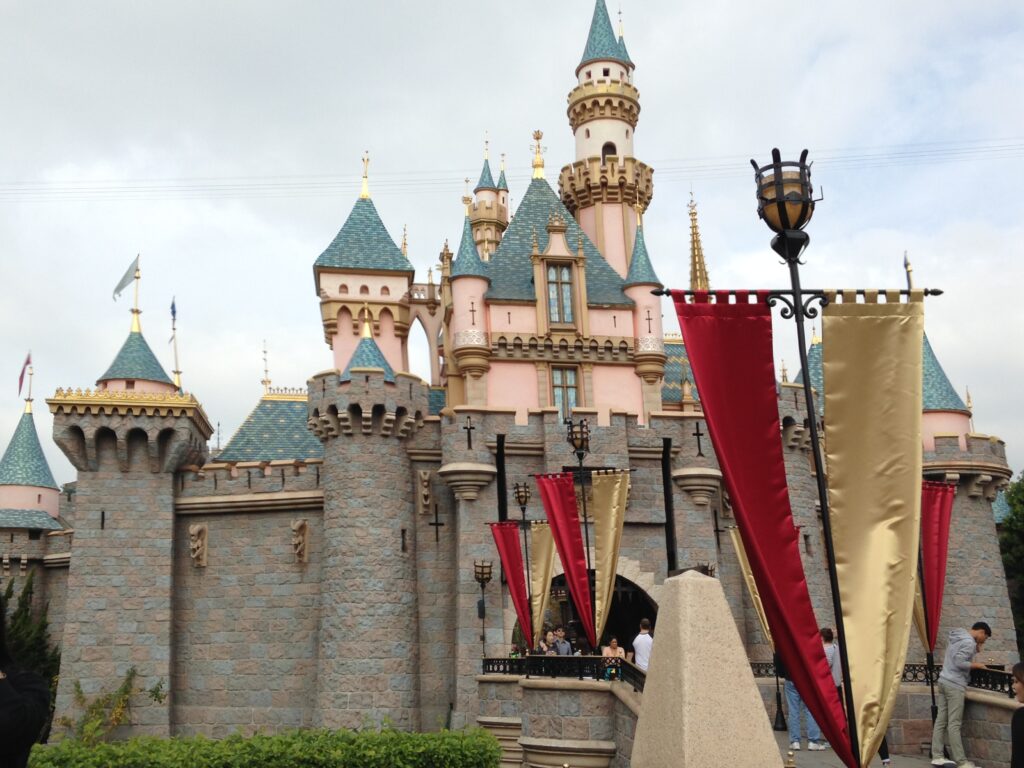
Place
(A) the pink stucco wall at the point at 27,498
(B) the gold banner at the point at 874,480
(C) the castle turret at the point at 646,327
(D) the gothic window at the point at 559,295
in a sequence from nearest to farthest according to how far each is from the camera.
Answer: (B) the gold banner at the point at 874,480 < (C) the castle turret at the point at 646,327 < (D) the gothic window at the point at 559,295 < (A) the pink stucco wall at the point at 27,498

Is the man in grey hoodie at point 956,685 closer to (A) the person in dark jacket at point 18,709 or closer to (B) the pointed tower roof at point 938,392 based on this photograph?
(A) the person in dark jacket at point 18,709

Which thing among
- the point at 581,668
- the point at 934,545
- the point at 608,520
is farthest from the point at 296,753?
the point at 934,545

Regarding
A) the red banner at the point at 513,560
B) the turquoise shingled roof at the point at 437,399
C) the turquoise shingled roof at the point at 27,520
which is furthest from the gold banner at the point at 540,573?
the turquoise shingled roof at the point at 27,520

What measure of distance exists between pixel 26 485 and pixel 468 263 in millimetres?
12643

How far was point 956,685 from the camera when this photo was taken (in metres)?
10.9

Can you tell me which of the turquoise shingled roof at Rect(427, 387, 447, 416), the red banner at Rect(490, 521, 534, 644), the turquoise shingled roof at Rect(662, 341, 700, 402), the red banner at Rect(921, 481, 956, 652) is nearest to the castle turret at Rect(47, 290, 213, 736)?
the turquoise shingled roof at Rect(427, 387, 447, 416)

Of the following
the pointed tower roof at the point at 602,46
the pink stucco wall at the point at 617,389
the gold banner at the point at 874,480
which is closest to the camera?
the gold banner at the point at 874,480

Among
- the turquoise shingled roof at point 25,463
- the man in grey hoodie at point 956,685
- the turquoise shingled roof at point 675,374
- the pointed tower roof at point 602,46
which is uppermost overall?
the pointed tower roof at point 602,46

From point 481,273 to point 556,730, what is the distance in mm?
13427

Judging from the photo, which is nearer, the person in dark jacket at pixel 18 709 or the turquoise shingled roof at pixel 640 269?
the person in dark jacket at pixel 18 709

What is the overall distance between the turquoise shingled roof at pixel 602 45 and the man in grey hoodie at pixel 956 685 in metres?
23.9

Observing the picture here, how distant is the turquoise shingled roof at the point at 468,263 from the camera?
82.8 ft

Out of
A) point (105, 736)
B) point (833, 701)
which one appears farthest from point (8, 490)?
point (833, 701)

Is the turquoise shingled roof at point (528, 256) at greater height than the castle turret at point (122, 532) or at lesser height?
greater
